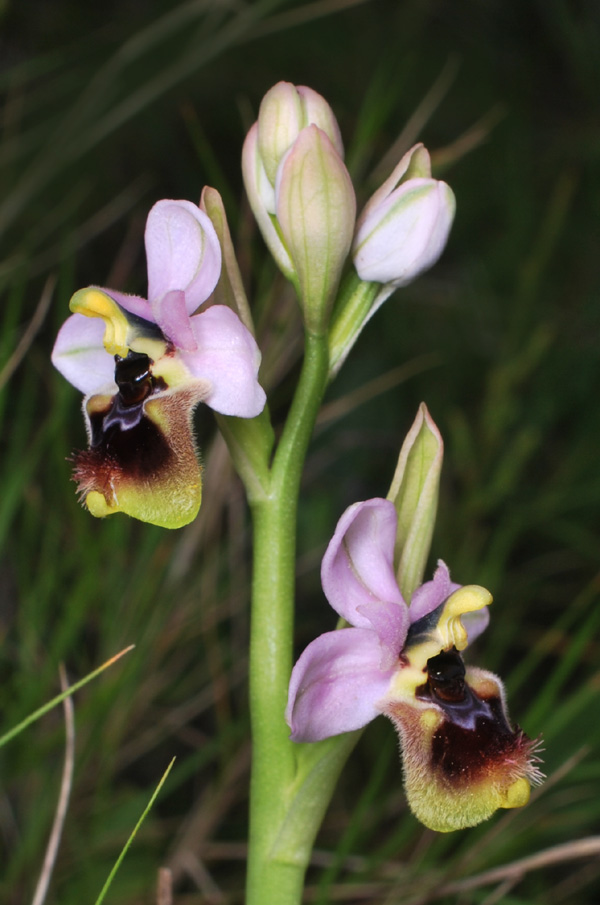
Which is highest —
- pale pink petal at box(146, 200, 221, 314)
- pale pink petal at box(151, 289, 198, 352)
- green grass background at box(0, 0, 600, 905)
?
pale pink petal at box(146, 200, 221, 314)

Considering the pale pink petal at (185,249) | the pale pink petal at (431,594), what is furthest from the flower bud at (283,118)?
the pale pink petal at (431,594)

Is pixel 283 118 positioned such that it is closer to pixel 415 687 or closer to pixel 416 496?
pixel 416 496

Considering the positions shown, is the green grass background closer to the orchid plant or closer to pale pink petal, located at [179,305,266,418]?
the orchid plant

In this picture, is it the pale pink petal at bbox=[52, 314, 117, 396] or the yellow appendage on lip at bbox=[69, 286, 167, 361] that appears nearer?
the yellow appendage on lip at bbox=[69, 286, 167, 361]

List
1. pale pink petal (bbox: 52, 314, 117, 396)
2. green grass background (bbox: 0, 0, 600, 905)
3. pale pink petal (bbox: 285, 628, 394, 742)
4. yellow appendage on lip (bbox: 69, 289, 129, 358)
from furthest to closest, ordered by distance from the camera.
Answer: green grass background (bbox: 0, 0, 600, 905), pale pink petal (bbox: 52, 314, 117, 396), yellow appendage on lip (bbox: 69, 289, 129, 358), pale pink petal (bbox: 285, 628, 394, 742)

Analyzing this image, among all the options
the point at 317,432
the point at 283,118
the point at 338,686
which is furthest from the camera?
the point at 317,432

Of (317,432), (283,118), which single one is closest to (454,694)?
(283,118)

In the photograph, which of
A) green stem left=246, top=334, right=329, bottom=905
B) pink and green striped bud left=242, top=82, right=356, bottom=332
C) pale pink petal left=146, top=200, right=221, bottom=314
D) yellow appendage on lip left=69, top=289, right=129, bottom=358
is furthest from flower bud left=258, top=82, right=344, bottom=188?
green stem left=246, top=334, right=329, bottom=905

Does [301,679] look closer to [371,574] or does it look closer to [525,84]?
[371,574]
